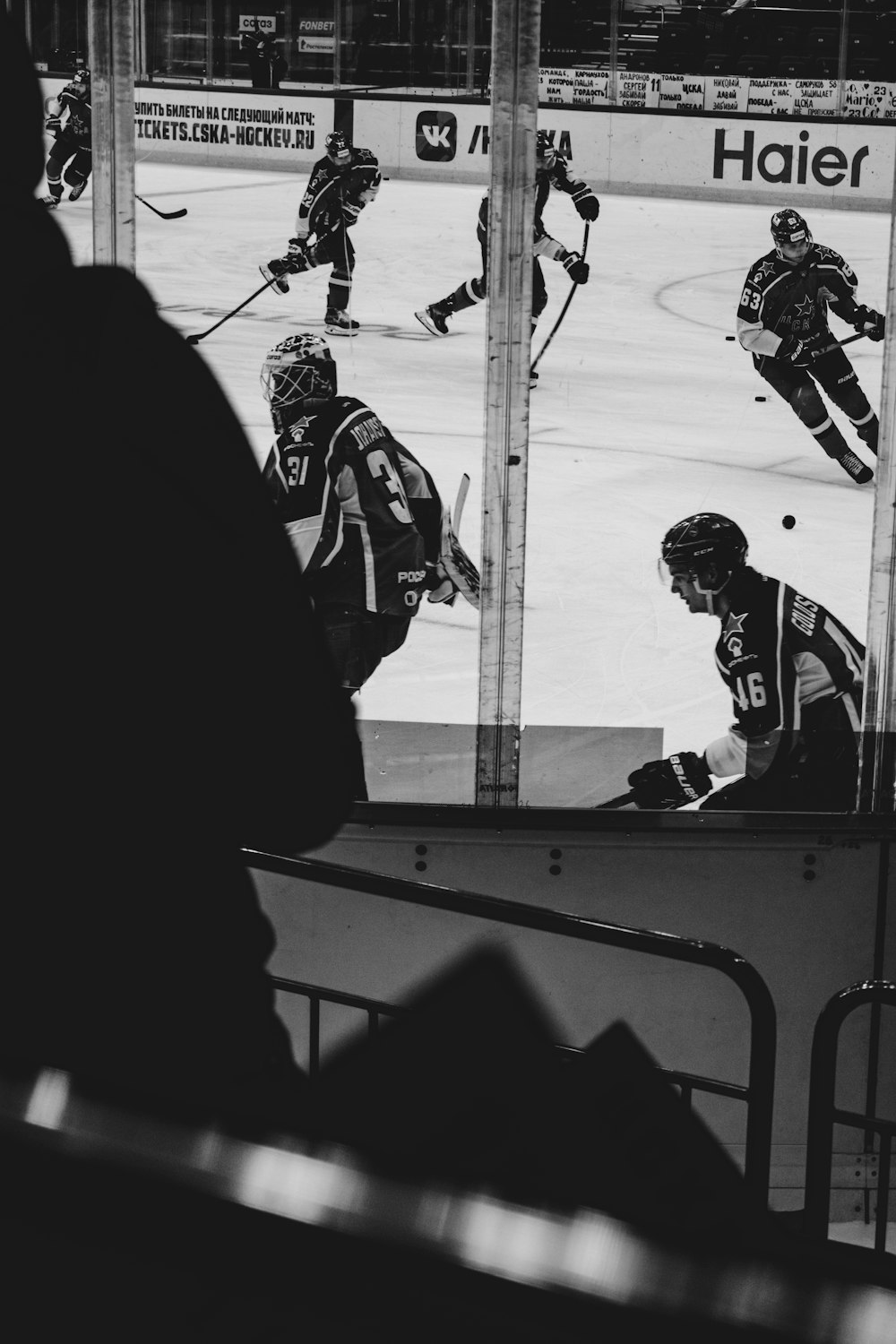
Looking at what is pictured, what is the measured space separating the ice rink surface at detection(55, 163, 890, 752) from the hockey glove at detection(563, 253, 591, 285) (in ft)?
0.16

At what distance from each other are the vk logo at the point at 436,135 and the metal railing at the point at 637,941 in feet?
6.10

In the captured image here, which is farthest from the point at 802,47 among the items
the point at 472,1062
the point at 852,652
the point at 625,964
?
the point at 472,1062

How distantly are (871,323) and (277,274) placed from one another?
4.54ft

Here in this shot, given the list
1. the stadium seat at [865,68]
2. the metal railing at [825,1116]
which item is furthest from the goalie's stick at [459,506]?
the stadium seat at [865,68]

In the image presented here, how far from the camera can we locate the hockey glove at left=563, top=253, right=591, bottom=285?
405 centimetres

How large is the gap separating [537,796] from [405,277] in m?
1.67

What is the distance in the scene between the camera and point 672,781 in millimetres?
2936

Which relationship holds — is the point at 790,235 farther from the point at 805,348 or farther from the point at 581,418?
the point at 581,418

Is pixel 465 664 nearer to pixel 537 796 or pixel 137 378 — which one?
pixel 537 796

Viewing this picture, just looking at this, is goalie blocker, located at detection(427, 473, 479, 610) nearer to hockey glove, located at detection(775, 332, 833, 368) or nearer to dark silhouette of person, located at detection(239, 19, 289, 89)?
hockey glove, located at detection(775, 332, 833, 368)

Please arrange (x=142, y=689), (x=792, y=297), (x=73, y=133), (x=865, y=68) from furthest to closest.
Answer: (x=865, y=68) < (x=792, y=297) < (x=73, y=133) < (x=142, y=689)

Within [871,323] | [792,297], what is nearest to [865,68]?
[792,297]

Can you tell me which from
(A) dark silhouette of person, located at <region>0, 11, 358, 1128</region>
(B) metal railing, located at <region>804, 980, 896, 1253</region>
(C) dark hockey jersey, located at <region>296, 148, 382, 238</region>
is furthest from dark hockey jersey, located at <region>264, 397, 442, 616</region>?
(A) dark silhouette of person, located at <region>0, 11, 358, 1128</region>

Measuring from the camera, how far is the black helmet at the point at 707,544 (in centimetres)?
304
